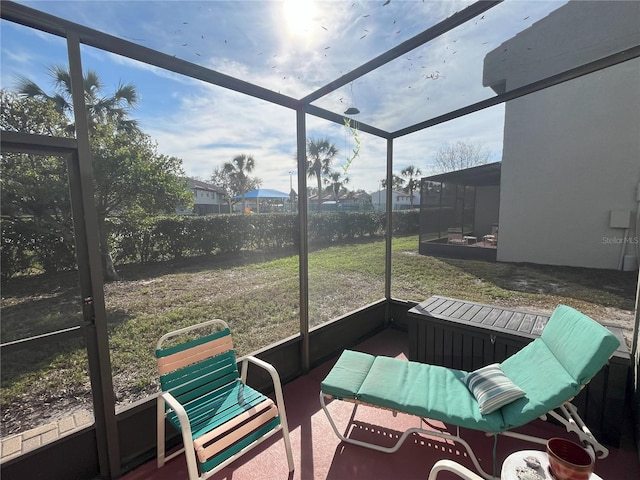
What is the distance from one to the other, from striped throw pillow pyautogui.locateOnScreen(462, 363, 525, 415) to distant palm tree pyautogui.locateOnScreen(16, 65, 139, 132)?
2.79 m

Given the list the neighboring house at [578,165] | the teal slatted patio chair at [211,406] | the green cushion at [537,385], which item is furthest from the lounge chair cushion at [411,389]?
the neighboring house at [578,165]

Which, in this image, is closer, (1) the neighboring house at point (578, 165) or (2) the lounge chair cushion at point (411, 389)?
(2) the lounge chair cushion at point (411, 389)

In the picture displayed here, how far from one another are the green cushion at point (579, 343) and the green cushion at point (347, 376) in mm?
1212

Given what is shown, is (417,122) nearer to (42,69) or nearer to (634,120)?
(42,69)

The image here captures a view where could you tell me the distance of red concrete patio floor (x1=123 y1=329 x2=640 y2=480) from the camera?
179 cm

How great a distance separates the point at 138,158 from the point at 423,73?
2.98m

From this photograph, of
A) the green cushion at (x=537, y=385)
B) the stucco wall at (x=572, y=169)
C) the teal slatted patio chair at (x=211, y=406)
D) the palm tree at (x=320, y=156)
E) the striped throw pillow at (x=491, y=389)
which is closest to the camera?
the teal slatted patio chair at (x=211, y=406)

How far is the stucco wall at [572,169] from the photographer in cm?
593

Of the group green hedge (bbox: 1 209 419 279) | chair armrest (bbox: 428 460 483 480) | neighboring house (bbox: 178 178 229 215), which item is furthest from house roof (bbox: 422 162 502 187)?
chair armrest (bbox: 428 460 483 480)

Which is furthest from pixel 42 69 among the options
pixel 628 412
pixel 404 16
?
pixel 628 412

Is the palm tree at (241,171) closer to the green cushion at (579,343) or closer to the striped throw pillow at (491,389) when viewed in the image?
the striped throw pillow at (491,389)

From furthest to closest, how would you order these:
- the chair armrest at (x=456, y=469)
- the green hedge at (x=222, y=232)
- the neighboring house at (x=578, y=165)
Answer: the neighboring house at (x=578, y=165) < the green hedge at (x=222, y=232) < the chair armrest at (x=456, y=469)

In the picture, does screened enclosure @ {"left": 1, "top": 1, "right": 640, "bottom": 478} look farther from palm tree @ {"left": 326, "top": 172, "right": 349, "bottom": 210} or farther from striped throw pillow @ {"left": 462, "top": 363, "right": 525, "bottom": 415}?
striped throw pillow @ {"left": 462, "top": 363, "right": 525, "bottom": 415}

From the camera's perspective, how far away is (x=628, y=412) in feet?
7.14
